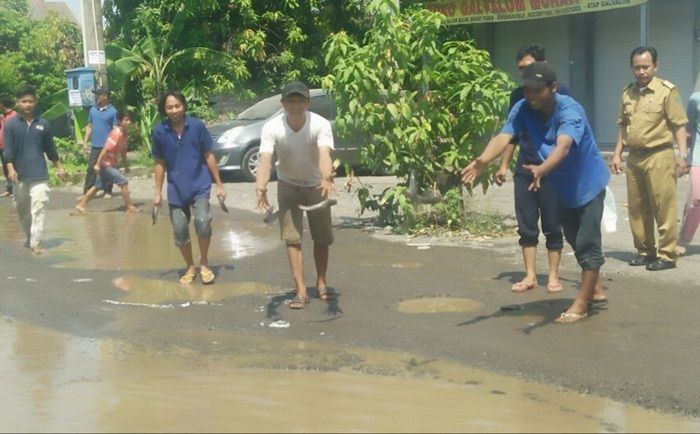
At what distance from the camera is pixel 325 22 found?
22.8m

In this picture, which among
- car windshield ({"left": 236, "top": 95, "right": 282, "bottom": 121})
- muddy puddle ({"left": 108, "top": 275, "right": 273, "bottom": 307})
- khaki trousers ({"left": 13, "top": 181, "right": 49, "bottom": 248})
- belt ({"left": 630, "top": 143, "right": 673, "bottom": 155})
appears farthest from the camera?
car windshield ({"left": 236, "top": 95, "right": 282, "bottom": 121})

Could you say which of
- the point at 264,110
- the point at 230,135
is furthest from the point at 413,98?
the point at 264,110

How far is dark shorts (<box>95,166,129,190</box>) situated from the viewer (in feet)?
48.4

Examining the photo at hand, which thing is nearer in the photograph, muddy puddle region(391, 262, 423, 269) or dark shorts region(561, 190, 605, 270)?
dark shorts region(561, 190, 605, 270)

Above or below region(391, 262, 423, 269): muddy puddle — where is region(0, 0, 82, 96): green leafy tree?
above

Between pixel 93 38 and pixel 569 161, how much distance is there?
13.6 metres

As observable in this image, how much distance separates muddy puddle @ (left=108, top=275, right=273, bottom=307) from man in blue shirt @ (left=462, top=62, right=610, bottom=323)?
98.6 inches

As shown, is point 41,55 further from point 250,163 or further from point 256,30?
point 250,163

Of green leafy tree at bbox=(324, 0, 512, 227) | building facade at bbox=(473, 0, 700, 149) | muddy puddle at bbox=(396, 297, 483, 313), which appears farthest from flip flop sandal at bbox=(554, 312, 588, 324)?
building facade at bbox=(473, 0, 700, 149)

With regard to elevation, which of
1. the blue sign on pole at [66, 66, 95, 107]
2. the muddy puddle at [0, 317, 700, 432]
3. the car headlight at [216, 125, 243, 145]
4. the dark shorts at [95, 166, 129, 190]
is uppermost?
the blue sign on pole at [66, 66, 95, 107]

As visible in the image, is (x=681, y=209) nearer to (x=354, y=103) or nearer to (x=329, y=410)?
(x=354, y=103)

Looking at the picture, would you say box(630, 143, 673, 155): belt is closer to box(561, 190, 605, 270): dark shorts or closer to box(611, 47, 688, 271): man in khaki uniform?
box(611, 47, 688, 271): man in khaki uniform

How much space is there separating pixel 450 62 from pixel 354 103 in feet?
3.50

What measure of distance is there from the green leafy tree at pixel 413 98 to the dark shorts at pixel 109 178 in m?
4.39
